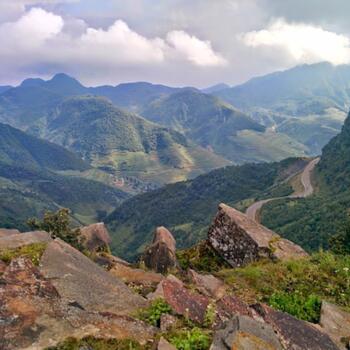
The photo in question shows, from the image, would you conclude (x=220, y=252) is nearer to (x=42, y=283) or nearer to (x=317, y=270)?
(x=317, y=270)

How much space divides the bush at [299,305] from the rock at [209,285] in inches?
86.0

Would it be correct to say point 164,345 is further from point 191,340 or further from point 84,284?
point 84,284

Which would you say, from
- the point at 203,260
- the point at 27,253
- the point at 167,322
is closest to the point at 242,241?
the point at 203,260

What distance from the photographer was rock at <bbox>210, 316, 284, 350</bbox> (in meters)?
10.3

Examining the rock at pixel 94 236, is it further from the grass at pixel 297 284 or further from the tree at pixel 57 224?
the grass at pixel 297 284

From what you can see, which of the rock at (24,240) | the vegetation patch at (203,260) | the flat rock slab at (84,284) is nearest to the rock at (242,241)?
the vegetation patch at (203,260)

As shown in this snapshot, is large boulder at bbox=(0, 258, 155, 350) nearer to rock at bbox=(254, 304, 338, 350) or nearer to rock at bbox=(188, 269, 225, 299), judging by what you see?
rock at bbox=(254, 304, 338, 350)

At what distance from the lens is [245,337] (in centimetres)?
1048

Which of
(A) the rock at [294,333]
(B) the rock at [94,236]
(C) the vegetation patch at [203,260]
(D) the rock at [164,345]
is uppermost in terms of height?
(D) the rock at [164,345]

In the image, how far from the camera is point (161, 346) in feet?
34.3

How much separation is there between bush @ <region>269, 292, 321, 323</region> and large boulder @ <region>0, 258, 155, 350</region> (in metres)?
6.56

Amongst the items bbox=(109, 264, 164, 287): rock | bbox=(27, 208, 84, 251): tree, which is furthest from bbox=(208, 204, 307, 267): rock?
bbox=(27, 208, 84, 251): tree

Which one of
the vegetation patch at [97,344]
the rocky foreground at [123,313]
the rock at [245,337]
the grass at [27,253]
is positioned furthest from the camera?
the grass at [27,253]

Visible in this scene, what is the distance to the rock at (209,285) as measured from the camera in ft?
58.7
